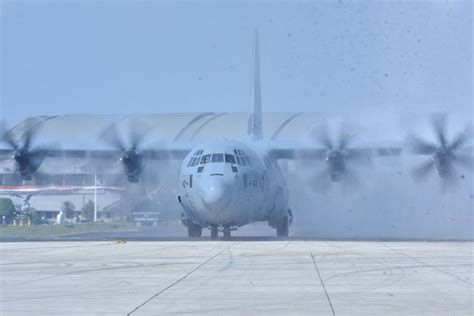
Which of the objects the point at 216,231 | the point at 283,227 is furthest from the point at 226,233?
the point at 283,227

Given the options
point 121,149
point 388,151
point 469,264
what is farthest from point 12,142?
point 469,264

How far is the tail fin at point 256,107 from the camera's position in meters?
42.0

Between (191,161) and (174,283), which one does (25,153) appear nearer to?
(191,161)

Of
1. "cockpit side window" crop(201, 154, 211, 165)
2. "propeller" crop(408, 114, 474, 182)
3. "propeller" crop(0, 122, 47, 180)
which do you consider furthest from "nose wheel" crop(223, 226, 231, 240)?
"propeller" crop(0, 122, 47, 180)

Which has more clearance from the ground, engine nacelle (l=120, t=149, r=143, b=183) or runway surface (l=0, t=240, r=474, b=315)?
engine nacelle (l=120, t=149, r=143, b=183)

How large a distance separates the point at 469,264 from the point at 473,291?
19.4 ft

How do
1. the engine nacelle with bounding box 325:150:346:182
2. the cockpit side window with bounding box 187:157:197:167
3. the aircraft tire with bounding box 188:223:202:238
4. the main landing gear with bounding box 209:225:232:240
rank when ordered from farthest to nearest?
the aircraft tire with bounding box 188:223:202:238 < the engine nacelle with bounding box 325:150:346:182 < the main landing gear with bounding box 209:225:232:240 < the cockpit side window with bounding box 187:157:197:167

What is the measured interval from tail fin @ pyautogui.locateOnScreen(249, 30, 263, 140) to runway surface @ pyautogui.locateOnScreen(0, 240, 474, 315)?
17.6 meters

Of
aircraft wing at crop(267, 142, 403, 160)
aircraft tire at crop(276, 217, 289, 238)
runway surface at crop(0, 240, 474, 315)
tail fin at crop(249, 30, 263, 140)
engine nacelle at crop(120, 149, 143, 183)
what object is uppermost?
tail fin at crop(249, 30, 263, 140)

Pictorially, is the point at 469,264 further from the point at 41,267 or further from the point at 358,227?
the point at 358,227

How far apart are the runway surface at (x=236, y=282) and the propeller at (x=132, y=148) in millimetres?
12421

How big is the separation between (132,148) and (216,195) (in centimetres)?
777

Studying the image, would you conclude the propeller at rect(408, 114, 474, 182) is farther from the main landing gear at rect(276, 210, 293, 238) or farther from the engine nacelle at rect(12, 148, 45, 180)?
the engine nacelle at rect(12, 148, 45, 180)

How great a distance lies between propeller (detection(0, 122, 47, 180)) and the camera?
36.8 metres
